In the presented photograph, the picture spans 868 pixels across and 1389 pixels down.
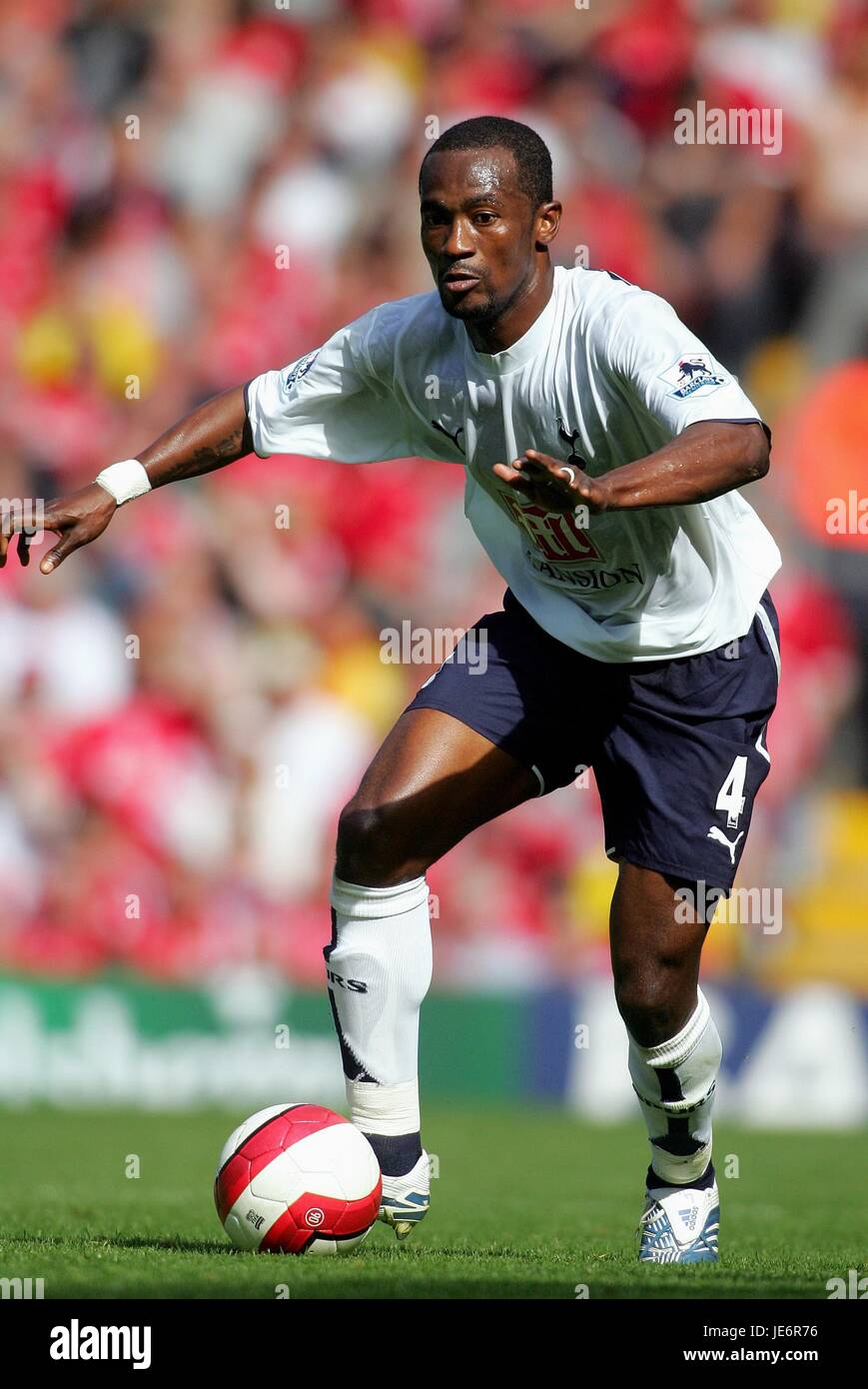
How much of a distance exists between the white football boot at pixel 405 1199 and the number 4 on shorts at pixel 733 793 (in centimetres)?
122

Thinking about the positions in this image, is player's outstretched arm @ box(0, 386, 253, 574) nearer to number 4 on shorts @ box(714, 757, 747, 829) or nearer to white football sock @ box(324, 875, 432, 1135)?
white football sock @ box(324, 875, 432, 1135)

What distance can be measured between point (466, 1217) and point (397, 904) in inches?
59.6

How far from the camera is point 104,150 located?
13.2m

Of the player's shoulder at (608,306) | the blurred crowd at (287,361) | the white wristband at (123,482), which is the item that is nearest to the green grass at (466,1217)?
the blurred crowd at (287,361)

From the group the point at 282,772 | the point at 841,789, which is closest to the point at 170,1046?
the point at 282,772

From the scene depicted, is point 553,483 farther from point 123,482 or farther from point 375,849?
point 123,482

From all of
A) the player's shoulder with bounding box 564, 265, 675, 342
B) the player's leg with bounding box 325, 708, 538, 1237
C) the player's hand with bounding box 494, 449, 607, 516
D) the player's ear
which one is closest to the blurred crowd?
the player's leg with bounding box 325, 708, 538, 1237

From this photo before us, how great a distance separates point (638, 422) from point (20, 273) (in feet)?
30.1

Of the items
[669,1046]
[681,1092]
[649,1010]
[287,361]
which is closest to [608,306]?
[649,1010]

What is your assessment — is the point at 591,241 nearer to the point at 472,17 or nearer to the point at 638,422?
the point at 472,17

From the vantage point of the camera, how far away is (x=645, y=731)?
16.8 feet

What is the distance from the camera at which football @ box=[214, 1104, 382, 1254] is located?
4.75 m

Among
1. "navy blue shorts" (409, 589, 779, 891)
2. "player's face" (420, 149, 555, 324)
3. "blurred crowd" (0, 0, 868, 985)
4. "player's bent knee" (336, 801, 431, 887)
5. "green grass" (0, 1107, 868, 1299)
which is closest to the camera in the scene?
"green grass" (0, 1107, 868, 1299)

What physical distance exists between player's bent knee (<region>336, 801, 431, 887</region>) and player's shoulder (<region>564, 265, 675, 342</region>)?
4.28ft
